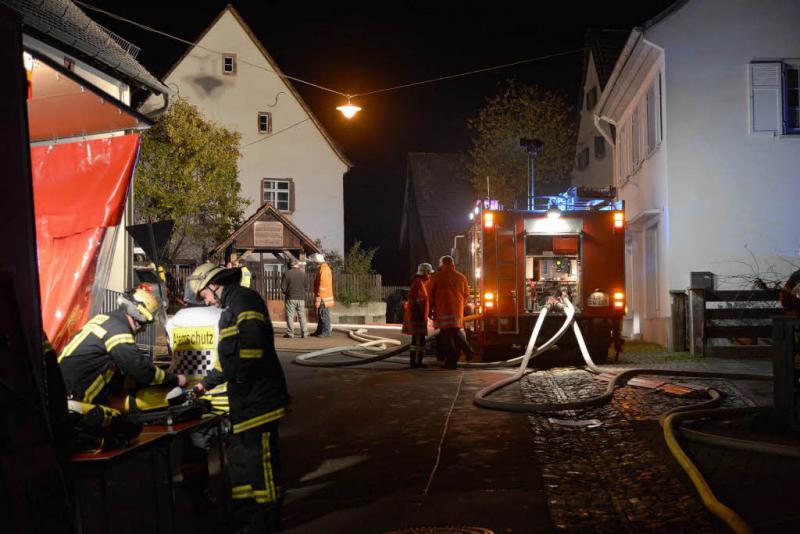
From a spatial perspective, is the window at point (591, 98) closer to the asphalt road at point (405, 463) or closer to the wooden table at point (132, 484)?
the asphalt road at point (405, 463)

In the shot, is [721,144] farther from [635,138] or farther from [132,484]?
[132,484]

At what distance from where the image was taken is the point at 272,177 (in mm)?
33594

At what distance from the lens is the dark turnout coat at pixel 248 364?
486cm

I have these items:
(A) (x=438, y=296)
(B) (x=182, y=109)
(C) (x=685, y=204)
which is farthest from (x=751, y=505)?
(B) (x=182, y=109)

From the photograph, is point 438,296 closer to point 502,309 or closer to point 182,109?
point 502,309

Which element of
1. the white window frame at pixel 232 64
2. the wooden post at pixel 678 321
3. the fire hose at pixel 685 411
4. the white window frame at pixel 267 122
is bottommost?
the fire hose at pixel 685 411

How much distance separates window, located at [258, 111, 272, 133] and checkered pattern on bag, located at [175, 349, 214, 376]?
28196 mm

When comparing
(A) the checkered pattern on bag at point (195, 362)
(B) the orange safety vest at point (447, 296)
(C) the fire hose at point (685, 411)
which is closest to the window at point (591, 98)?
(B) the orange safety vest at point (447, 296)

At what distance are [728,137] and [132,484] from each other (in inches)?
566

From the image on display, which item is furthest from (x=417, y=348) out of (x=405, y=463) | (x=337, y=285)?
(x=337, y=285)

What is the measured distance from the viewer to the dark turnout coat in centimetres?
486

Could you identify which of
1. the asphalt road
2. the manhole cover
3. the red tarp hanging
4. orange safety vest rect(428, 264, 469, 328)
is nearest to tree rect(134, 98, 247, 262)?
orange safety vest rect(428, 264, 469, 328)

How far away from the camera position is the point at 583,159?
1233 inches

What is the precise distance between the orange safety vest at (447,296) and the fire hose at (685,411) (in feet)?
4.10
